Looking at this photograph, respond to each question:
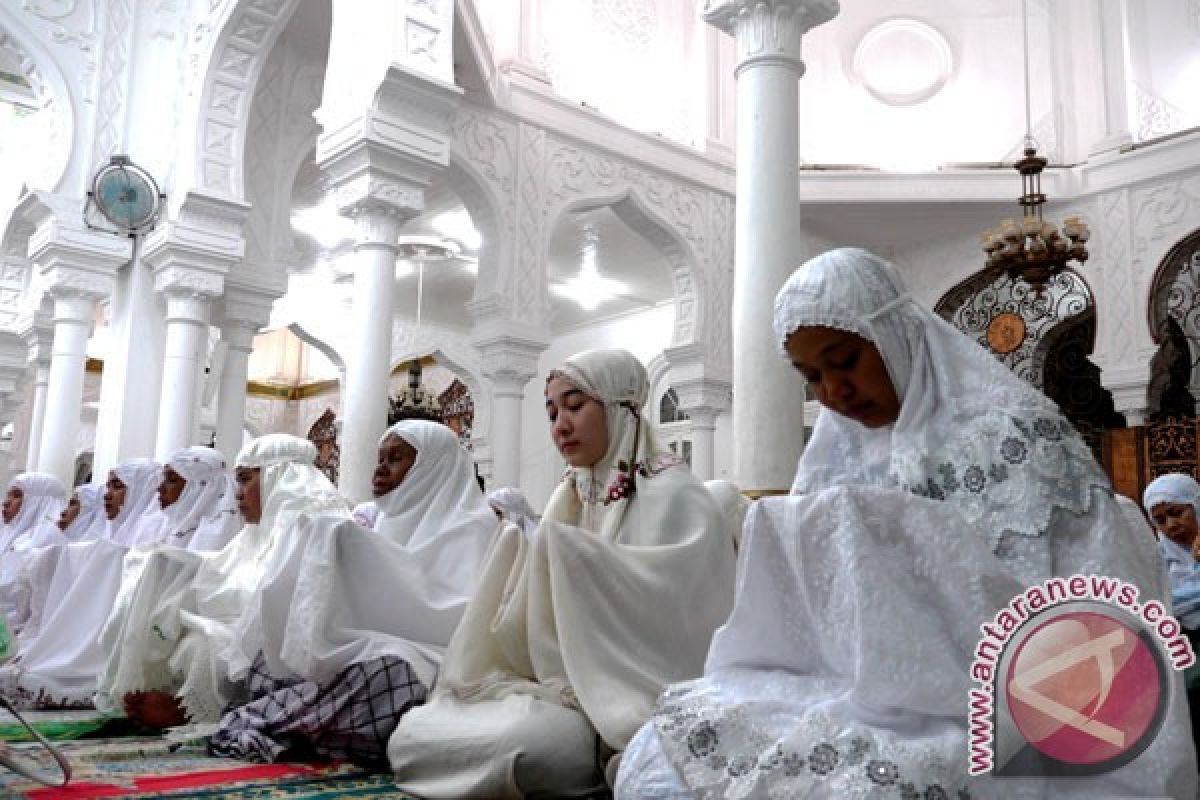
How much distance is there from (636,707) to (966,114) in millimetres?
9671

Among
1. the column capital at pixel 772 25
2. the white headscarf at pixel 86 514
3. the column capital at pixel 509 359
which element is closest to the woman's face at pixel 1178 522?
the column capital at pixel 772 25

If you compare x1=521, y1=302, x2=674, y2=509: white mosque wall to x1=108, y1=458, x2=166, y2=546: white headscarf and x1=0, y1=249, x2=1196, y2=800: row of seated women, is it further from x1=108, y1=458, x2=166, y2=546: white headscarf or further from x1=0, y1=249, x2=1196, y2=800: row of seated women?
x1=0, y1=249, x2=1196, y2=800: row of seated women

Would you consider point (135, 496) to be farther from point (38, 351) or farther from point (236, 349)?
point (38, 351)

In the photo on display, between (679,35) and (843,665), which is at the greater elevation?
(679,35)

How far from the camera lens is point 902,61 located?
429 inches

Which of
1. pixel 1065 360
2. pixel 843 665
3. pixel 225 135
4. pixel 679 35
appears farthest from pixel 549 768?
pixel 1065 360

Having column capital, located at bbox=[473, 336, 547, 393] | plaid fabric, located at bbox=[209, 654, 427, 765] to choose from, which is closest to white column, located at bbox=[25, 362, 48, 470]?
column capital, located at bbox=[473, 336, 547, 393]

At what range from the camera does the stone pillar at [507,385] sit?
319 inches

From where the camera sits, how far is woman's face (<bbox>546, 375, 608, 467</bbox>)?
2.73 meters

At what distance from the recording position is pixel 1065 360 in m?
10.6

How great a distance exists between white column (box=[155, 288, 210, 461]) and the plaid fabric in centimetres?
468

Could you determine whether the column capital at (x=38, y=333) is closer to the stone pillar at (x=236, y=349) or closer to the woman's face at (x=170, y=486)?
the stone pillar at (x=236, y=349)

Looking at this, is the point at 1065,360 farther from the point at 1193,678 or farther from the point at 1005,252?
the point at 1193,678

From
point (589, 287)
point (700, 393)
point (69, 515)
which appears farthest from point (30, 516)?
point (589, 287)
